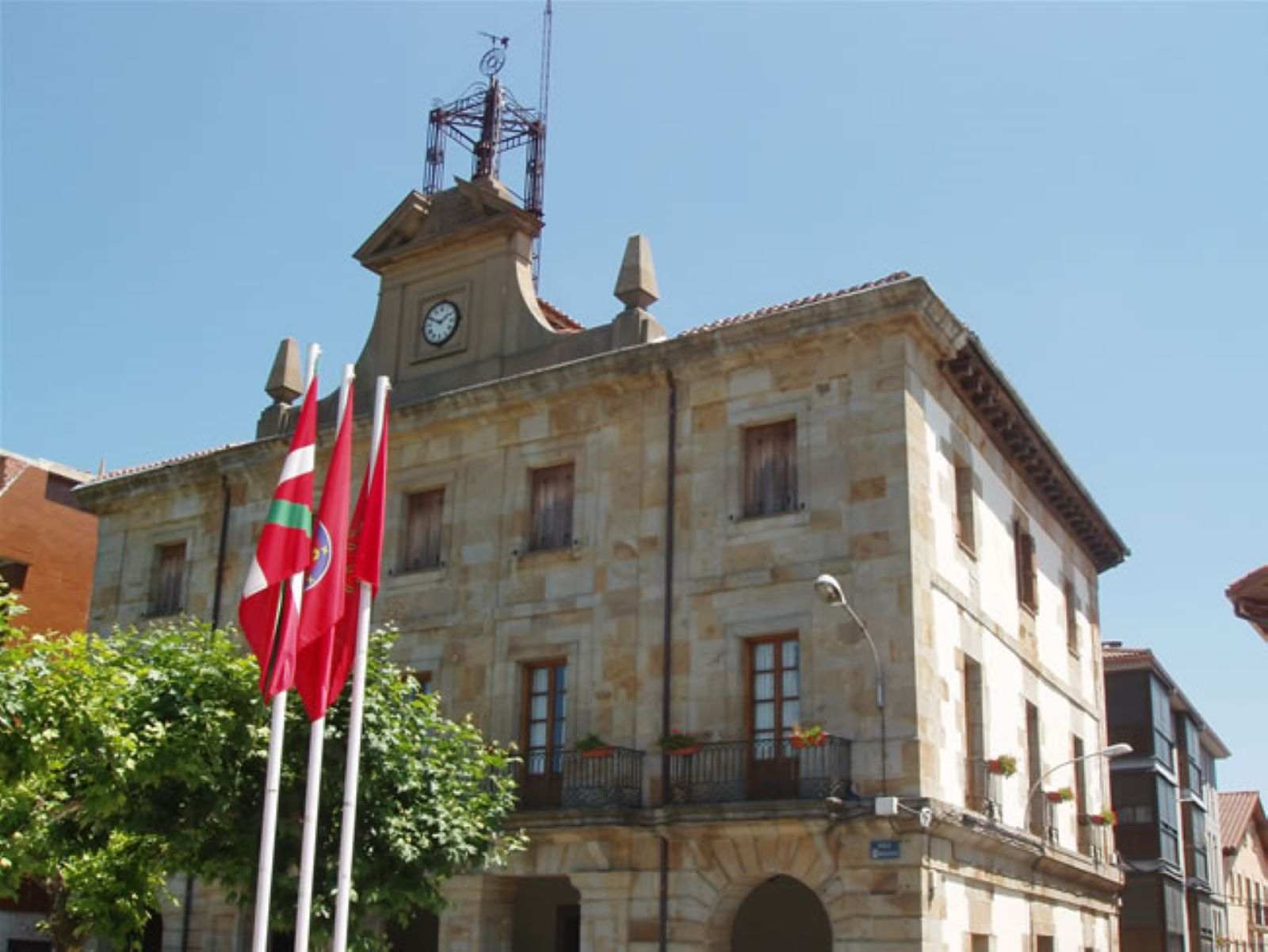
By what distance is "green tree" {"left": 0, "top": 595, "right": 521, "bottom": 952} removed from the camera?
1700 cm

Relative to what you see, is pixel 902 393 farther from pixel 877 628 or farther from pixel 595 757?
pixel 595 757

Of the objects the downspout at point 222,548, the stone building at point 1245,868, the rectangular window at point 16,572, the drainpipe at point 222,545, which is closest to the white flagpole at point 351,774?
the downspout at point 222,548

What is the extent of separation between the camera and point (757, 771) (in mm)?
21641

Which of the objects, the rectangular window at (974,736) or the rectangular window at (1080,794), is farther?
the rectangular window at (1080,794)

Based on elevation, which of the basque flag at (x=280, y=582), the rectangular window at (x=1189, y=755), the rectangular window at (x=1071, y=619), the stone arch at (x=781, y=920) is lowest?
the stone arch at (x=781, y=920)

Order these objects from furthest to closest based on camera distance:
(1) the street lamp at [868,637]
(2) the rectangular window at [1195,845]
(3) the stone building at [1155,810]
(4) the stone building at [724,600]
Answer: (2) the rectangular window at [1195,845] → (3) the stone building at [1155,810] → (4) the stone building at [724,600] → (1) the street lamp at [868,637]

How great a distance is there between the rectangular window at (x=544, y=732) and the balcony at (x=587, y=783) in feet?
0.06

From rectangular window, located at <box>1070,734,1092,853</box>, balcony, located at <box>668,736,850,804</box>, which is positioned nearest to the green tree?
balcony, located at <box>668,736,850,804</box>

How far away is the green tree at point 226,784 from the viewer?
55.8 ft

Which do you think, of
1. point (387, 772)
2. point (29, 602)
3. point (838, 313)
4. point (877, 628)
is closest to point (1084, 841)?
point (877, 628)

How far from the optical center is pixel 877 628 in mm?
21250

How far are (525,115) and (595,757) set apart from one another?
1391cm

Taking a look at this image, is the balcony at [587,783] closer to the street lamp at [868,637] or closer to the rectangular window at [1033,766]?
the street lamp at [868,637]

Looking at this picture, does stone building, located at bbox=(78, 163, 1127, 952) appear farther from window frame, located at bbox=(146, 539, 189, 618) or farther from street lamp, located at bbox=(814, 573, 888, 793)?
window frame, located at bbox=(146, 539, 189, 618)
